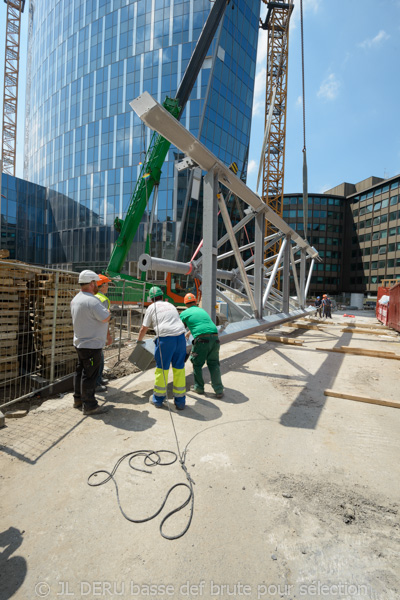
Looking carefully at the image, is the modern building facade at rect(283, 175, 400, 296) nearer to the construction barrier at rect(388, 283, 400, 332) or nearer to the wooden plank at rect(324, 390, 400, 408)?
the construction barrier at rect(388, 283, 400, 332)

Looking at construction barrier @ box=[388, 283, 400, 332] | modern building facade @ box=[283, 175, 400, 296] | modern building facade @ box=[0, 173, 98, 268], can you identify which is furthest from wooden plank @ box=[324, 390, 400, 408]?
modern building facade @ box=[283, 175, 400, 296]

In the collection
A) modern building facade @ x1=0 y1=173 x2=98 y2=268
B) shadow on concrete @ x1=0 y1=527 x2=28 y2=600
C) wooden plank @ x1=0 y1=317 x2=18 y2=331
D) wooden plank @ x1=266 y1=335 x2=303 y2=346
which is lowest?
shadow on concrete @ x1=0 y1=527 x2=28 y2=600

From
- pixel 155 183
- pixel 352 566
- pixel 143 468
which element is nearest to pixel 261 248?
pixel 143 468

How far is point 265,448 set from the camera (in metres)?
2.81

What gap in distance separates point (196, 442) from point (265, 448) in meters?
0.67

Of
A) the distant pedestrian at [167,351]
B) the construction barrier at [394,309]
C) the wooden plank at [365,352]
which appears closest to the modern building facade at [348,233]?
the construction barrier at [394,309]

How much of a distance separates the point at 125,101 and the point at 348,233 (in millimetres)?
46135

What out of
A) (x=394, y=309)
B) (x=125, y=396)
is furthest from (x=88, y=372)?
(x=394, y=309)

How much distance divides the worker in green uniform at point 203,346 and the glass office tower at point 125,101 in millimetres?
24272

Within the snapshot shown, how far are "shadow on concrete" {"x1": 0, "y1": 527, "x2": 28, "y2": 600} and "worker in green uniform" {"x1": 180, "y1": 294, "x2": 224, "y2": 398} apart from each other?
8.79 feet

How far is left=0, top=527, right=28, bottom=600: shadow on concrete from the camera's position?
4.80 ft

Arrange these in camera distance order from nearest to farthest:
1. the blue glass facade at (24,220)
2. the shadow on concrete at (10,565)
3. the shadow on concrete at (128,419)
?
the shadow on concrete at (10,565)
the shadow on concrete at (128,419)
the blue glass facade at (24,220)

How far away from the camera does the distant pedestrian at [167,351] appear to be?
3.71 meters

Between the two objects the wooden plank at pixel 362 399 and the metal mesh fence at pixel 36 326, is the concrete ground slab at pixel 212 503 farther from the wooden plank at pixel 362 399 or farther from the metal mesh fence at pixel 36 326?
the metal mesh fence at pixel 36 326
